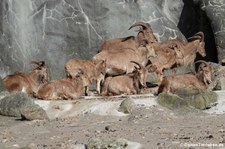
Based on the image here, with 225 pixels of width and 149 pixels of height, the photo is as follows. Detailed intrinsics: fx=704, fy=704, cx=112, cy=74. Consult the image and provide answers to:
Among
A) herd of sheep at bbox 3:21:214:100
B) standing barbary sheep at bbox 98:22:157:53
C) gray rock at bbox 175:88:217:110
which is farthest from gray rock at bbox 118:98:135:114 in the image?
standing barbary sheep at bbox 98:22:157:53

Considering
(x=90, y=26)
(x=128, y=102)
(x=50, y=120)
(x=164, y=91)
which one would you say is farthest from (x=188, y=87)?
(x=90, y=26)

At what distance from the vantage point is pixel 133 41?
61.7 ft

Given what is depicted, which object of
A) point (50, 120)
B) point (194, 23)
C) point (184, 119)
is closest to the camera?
point (184, 119)

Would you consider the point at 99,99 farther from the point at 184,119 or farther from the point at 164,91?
the point at 184,119

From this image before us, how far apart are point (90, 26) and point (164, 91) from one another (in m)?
5.59

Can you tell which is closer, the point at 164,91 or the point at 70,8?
the point at 164,91

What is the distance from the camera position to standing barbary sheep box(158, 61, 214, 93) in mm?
15359

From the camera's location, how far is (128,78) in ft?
54.8

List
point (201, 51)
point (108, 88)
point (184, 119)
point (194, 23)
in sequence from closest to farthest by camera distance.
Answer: point (184, 119)
point (108, 88)
point (201, 51)
point (194, 23)

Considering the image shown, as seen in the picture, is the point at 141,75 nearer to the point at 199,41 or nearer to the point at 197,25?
the point at 199,41

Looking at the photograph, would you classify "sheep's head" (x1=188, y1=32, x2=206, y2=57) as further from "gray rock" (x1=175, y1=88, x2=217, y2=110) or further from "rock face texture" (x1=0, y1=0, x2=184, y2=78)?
"gray rock" (x1=175, y1=88, x2=217, y2=110)

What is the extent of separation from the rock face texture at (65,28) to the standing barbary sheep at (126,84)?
378cm

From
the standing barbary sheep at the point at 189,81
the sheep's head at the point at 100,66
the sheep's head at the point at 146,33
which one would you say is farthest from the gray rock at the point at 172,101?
the sheep's head at the point at 146,33

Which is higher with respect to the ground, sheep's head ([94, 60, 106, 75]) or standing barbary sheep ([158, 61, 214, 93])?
sheep's head ([94, 60, 106, 75])
